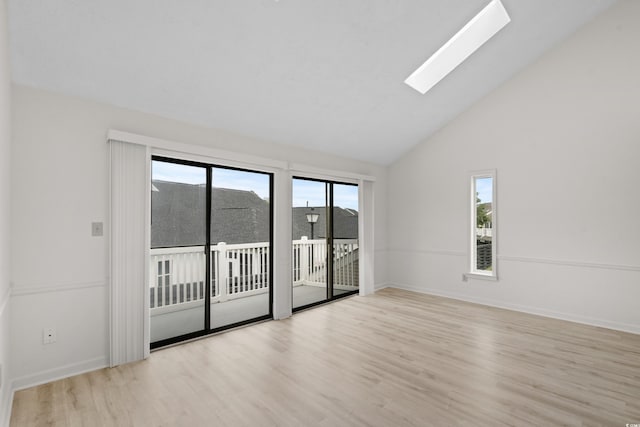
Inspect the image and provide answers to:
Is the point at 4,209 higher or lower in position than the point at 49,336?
higher

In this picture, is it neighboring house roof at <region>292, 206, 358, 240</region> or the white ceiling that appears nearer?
the white ceiling

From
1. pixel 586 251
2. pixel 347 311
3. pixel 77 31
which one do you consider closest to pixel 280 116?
pixel 77 31

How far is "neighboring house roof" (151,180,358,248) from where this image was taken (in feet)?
10.4

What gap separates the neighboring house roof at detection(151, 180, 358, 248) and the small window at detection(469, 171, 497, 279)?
9.50ft

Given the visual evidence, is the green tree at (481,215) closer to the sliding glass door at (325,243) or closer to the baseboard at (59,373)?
the sliding glass door at (325,243)

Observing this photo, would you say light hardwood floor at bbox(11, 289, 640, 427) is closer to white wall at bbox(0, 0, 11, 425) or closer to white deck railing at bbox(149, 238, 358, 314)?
white wall at bbox(0, 0, 11, 425)

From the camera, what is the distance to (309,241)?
5.17 metres

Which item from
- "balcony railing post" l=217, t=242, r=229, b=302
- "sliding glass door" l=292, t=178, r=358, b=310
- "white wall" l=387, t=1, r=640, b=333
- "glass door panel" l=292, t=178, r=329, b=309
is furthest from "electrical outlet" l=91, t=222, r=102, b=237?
"white wall" l=387, t=1, r=640, b=333

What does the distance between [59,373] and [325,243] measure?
3.55 m

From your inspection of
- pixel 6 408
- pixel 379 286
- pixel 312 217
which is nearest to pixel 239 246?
pixel 312 217

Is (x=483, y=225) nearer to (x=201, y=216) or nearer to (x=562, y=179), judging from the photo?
(x=562, y=179)

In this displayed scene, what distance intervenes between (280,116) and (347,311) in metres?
2.89

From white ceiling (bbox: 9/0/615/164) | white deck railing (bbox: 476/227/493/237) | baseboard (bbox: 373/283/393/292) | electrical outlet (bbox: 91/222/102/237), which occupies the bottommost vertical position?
baseboard (bbox: 373/283/393/292)

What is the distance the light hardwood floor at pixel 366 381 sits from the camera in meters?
2.03
